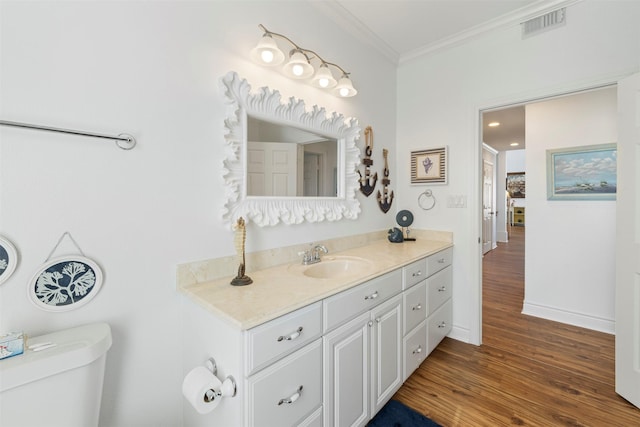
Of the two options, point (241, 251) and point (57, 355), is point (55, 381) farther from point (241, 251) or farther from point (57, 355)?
point (241, 251)

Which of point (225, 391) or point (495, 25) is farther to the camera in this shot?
point (495, 25)

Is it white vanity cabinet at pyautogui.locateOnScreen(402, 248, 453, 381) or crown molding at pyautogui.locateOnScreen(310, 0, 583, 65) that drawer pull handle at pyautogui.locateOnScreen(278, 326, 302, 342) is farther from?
crown molding at pyautogui.locateOnScreen(310, 0, 583, 65)

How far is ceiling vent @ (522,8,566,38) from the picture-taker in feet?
6.25

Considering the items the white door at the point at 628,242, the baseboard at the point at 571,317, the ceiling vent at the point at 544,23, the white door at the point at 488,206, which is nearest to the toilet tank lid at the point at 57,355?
the white door at the point at 628,242

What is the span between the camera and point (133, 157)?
1.12 m

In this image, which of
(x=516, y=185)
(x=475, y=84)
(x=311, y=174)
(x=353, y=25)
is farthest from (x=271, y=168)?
(x=516, y=185)

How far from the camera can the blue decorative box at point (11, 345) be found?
78 cm

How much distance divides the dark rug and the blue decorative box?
5.07 ft

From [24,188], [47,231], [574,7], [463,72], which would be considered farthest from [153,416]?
[574,7]

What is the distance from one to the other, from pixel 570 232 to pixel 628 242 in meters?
1.31

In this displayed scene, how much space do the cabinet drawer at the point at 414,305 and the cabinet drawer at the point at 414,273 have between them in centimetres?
4

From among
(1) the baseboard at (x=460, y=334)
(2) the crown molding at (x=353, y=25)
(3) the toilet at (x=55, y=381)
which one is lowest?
(1) the baseboard at (x=460, y=334)

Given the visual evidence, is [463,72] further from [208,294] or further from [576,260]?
[208,294]

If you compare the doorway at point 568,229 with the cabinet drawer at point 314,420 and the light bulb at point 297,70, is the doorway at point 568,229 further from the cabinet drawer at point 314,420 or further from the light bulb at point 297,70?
the cabinet drawer at point 314,420
